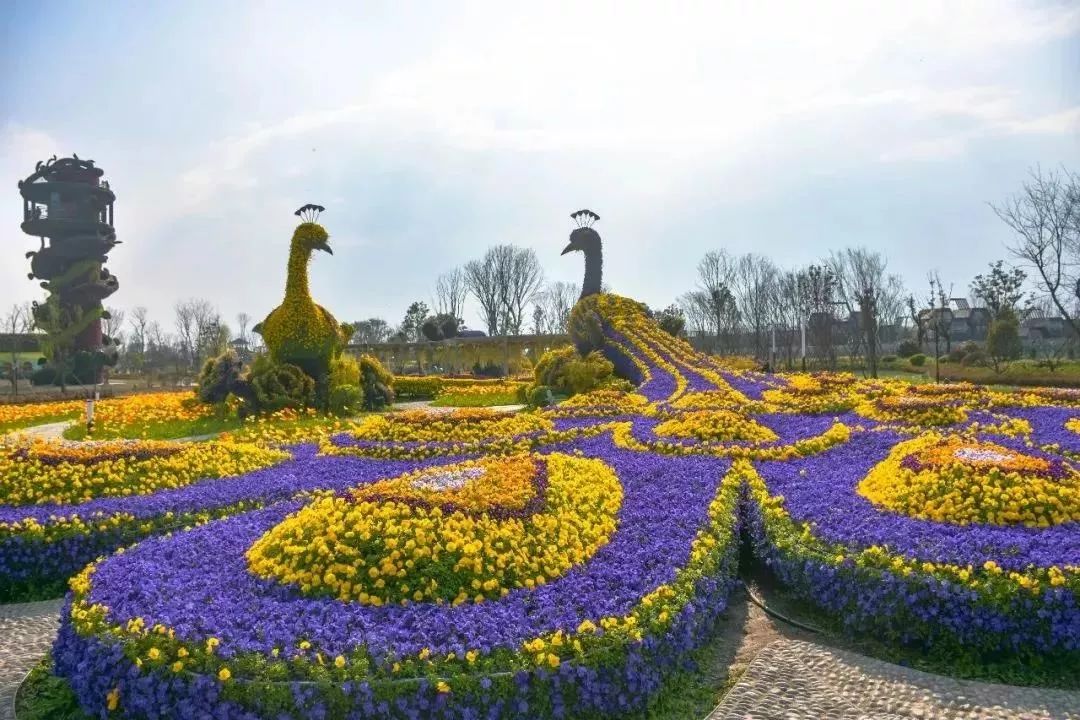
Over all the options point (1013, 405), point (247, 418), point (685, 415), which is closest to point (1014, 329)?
point (1013, 405)

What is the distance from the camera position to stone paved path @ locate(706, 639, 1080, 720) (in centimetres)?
400

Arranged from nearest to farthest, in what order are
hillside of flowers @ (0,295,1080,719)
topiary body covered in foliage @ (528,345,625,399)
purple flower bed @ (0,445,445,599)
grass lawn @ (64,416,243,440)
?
hillside of flowers @ (0,295,1080,719)
purple flower bed @ (0,445,445,599)
grass lawn @ (64,416,243,440)
topiary body covered in foliage @ (528,345,625,399)

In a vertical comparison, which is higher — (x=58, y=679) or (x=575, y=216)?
(x=575, y=216)

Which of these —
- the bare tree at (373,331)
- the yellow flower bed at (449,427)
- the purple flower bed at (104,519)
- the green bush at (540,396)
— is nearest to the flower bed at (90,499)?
the purple flower bed at (104,519)

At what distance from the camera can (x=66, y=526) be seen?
21.1 ft

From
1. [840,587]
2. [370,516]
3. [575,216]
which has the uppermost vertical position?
[575,216]

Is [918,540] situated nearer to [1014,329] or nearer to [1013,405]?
[1013,405]

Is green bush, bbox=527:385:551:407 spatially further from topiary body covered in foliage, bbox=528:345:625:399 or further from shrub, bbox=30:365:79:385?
shrub, bbox=30:365:79:385

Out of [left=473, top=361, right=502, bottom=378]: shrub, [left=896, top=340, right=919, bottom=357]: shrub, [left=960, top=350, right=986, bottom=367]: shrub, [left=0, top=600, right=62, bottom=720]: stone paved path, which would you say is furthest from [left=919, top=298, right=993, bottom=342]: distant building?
[left=0, top=600, right=62, bottom=720]: stone paved path

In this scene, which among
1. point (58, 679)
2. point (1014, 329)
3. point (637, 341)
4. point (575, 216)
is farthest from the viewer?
point (1014, 329)

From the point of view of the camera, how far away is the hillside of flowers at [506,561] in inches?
145

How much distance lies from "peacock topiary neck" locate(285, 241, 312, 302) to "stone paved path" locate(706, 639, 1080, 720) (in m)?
15.3

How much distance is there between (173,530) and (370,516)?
2736 mm

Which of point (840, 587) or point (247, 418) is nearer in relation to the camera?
point (840, 587)
